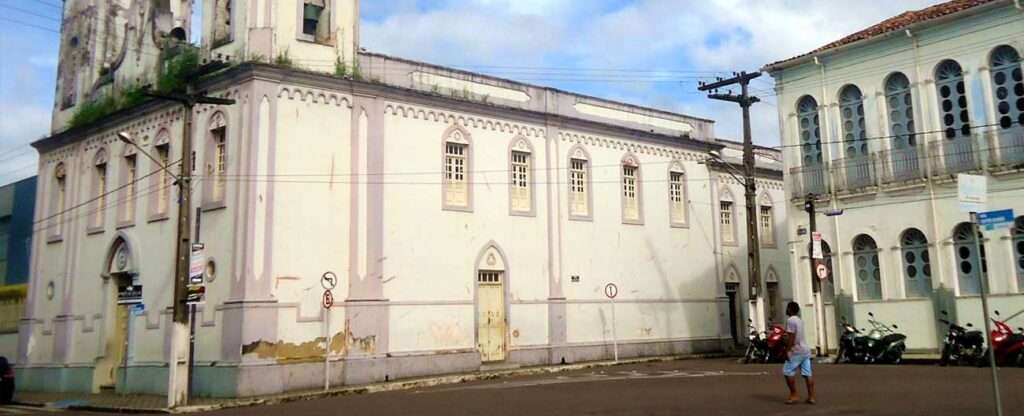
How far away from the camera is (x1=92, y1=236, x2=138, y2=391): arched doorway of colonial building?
23656mm

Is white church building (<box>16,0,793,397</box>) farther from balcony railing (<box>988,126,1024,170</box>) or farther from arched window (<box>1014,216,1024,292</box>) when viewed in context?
arched window (<box>1014,216,1024,292</box>)

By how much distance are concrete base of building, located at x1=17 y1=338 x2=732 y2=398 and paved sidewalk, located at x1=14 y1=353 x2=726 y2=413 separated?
0.36 m

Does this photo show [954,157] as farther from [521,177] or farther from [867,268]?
[521,177]

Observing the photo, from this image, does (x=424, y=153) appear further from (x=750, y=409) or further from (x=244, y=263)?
(x=750, y=409)

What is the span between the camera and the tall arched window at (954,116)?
21.4 meters

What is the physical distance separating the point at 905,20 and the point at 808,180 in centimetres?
491

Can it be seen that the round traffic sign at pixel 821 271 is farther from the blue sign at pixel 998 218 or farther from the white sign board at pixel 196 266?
the white sign board at pixel 196 266

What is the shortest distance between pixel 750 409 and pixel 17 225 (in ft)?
110

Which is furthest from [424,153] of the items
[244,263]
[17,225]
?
[17,225]

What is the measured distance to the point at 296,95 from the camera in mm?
21344

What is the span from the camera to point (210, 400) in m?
19.2

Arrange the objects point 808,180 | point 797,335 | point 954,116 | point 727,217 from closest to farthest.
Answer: point 797,335 < point 954,116 < point 808,180 < point 727,217

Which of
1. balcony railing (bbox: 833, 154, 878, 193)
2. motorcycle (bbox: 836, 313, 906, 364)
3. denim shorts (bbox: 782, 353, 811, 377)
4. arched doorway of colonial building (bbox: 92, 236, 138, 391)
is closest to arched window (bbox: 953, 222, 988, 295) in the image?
motorcycle (bbox: 836, 313, 906, 364)

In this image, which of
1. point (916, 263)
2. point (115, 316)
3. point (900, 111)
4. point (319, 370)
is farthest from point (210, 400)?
point (900, 111)
